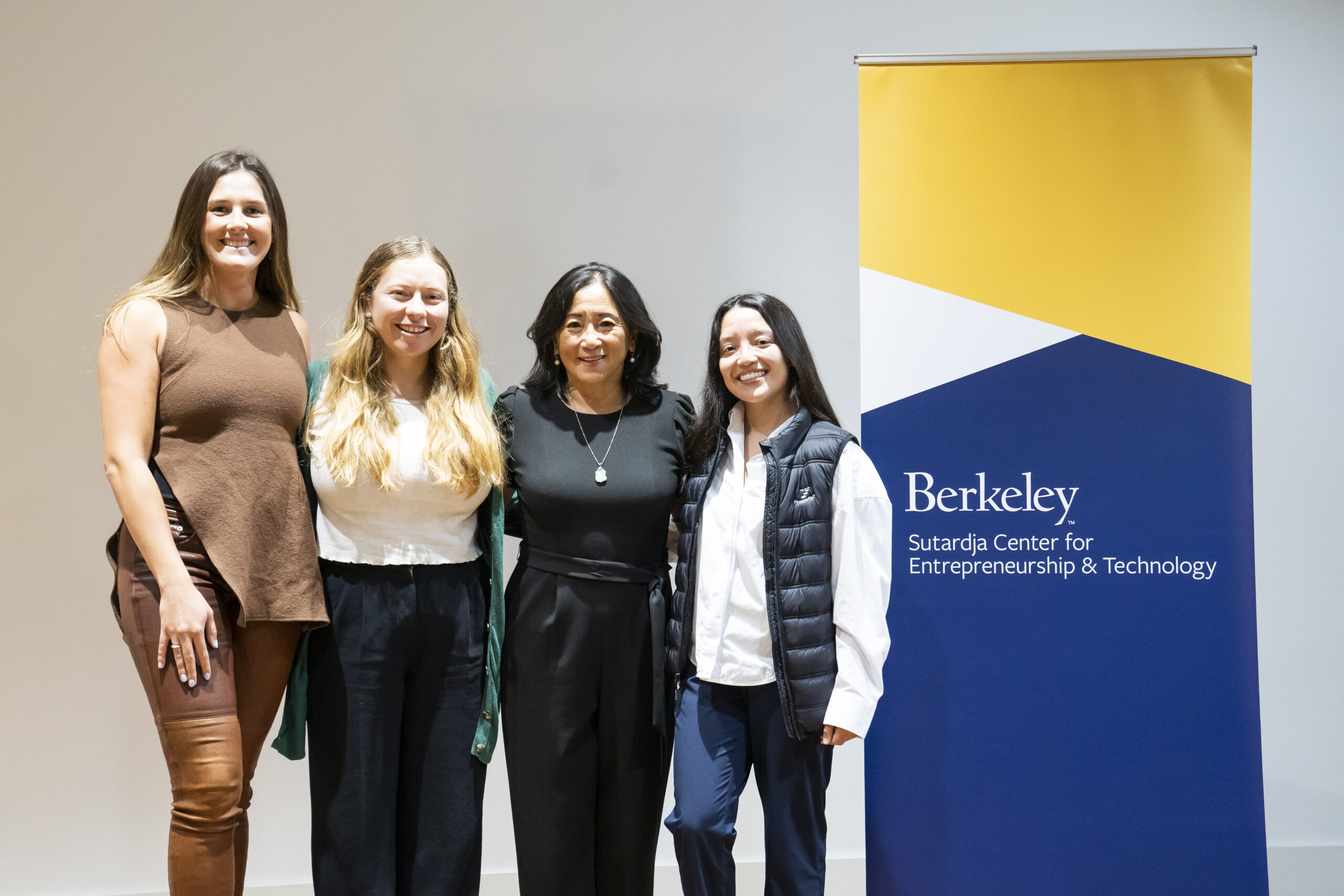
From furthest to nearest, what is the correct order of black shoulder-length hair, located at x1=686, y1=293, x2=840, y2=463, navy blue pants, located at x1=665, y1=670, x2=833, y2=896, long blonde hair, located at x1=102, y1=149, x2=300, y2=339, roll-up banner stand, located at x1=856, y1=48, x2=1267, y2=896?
roll-up banner stand, located at x1=856, y1=48, x2=1267, y2=896, black shoulder-length hair, located at x1=686, y1=293, x2=840, y2=463, navy blue pants, located at x1=665, y1=670, x2=833, y2=896, long blonde hair, located at x1=102, y1=149, x2=300, y2=339

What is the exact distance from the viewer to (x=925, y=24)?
3.17 metres

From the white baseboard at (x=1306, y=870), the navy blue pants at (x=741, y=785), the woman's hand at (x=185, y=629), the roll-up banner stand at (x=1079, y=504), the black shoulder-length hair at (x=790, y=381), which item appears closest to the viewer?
the woman's hand at (x=185, y=629)

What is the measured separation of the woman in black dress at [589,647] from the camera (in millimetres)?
1973

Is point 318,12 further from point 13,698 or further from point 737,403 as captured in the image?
point 13,698

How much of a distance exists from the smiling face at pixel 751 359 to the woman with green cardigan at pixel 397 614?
536 millimetres

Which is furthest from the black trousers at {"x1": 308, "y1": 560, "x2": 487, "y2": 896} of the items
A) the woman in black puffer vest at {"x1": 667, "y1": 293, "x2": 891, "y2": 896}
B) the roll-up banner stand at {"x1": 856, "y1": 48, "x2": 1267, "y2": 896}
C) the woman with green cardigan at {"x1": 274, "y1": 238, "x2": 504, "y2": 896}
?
the roll-up banner stand at {"x1": 856, "y1": 48, "x2": 1267, "y2": 896}

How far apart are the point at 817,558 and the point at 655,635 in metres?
0.38

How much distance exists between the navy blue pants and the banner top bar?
158 centimetres

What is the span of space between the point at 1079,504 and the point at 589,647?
126cm

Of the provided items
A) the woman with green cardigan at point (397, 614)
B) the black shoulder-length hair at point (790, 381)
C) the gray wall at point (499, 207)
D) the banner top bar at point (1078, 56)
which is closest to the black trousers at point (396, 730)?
the woman with green cardigan at point (397, 614)

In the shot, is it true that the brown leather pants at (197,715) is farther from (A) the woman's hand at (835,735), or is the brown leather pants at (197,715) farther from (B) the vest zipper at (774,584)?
(A) the woman's hand at (835,735)

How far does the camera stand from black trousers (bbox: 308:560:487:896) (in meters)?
1.87

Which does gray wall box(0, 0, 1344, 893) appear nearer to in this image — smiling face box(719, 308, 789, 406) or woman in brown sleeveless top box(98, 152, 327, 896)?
smiling face box(719, 308, 789, 406)

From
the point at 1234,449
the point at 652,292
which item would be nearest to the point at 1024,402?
the point at 1234,449
